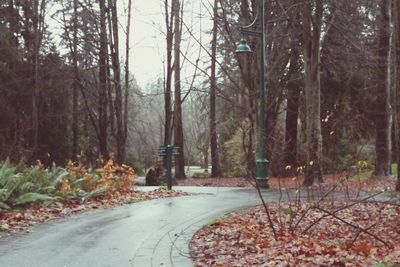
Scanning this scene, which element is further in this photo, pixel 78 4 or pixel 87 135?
pixel 87 135

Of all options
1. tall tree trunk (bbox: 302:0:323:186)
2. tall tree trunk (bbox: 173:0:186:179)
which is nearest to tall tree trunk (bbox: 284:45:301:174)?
tall tree trunk (bbox: 173:0:186:179)

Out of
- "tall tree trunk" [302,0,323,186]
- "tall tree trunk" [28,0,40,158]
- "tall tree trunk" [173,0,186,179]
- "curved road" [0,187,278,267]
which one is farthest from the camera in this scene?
"tall tree trunk" [28,0,40,158]

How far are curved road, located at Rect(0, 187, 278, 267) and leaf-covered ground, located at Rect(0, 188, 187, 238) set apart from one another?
36 cm

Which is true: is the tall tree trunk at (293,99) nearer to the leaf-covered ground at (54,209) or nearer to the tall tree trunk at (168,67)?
the tall tree trunk at (168,67)

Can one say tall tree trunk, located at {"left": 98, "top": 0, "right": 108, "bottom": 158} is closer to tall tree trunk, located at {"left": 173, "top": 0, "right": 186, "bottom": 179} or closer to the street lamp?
tall tree trunk, located at {"left": 173, "top": 0, "right": 186, "bottom": 179}

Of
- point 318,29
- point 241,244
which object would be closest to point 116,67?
point 318,29

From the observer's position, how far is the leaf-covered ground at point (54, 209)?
8.99 m

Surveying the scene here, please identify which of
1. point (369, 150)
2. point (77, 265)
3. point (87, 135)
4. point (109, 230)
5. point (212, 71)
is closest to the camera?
point (77, 265)

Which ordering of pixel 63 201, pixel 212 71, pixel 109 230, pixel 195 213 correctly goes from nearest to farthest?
pixel 109 230 → pixel 195 213 → pixel 63 201 → pixel 212 71

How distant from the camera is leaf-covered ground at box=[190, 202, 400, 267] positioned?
601cm

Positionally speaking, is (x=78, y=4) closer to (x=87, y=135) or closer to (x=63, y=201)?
(x=87, y=135)

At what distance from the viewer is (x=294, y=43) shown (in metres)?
24.1

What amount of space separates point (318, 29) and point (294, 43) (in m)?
7.64

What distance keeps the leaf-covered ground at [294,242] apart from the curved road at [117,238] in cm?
38
